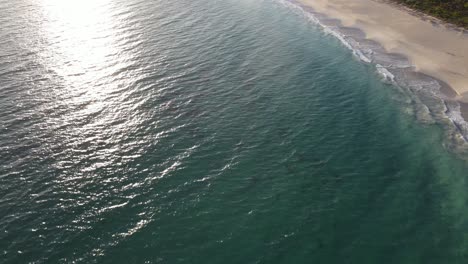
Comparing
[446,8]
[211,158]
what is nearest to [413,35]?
[446,8]

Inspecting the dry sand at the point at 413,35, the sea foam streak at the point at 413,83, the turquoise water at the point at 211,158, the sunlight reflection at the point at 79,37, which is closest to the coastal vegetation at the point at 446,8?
the dry sand at the point at 413,35

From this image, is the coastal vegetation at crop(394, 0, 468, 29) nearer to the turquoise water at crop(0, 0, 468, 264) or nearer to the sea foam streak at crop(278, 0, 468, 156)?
the sea foam streak at crop(278, 0, 468, 156)

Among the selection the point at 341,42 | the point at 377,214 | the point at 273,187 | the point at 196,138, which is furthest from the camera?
the point at 341,42

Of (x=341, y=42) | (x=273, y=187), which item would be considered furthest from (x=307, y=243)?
(x=341, y=42)

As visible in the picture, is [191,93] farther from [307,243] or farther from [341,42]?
[341,42]

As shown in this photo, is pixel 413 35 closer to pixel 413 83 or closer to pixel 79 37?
pixel 413 83

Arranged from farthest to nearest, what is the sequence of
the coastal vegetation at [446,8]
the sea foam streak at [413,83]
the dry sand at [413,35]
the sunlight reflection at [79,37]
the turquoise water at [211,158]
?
the coastal vegetation at [446,8]
the dry sand at [413,35]
the sunlight reflection at [79,37]
the sea foam streak at [413,83]
the turquoise water at [211,158]

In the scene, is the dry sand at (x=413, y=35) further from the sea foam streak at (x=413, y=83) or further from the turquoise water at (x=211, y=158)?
the turquoise water at (x=211, y=158)
